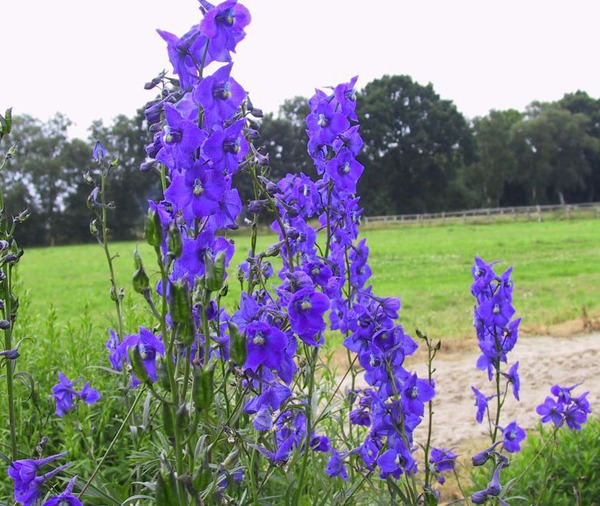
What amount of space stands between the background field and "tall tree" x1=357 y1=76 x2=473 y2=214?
27000mm

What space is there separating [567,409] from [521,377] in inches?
139

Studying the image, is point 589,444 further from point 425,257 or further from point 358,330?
point 425,257

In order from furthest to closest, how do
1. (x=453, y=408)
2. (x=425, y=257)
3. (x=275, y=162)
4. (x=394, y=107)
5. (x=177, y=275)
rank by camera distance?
(x=394, y=107) → (x=275, y=162) → (x=425, y=257) → (x=453, y=408) → (x=177, y=275)

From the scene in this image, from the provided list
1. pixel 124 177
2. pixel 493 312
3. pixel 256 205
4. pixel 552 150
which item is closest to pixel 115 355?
pixel 256 205

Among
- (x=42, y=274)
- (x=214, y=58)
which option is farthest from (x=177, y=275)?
(x=42, y=274)

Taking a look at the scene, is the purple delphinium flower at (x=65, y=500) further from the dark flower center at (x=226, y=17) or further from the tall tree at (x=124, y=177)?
the tall tree at (x=124, y=177)

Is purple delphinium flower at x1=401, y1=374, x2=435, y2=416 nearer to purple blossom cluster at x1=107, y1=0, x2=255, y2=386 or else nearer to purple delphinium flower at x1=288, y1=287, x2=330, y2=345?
purple delphinium flower at x1=288, y1=287, x2=330, y2=345

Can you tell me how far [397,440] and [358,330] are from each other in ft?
1.21

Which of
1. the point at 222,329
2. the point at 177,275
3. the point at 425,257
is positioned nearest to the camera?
the point at 177,275

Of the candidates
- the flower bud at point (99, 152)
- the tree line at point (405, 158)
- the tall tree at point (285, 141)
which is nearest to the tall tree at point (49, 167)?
the tree line at point (405, 158)

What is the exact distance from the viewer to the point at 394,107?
49.0 metres

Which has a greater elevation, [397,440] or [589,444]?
[397,440]

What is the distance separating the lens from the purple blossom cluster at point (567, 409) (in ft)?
7.85

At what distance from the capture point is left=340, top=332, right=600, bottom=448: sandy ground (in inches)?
177
